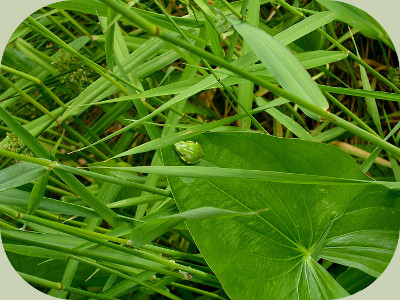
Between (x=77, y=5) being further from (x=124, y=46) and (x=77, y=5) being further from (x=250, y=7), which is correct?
(x=250, y=7)

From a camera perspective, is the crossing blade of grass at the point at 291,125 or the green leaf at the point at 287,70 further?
the crossing blade of grass at the point at 291,125

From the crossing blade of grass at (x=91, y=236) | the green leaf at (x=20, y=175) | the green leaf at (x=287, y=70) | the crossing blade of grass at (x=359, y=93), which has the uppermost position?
the green leaf at (x=287, y=70)

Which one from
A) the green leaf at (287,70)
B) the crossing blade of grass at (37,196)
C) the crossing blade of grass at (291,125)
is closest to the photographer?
the green leaf at (287,70)

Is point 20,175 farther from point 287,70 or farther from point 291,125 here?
point 291,125

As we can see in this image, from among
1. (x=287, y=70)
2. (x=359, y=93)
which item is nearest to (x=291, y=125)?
(x=359, y=93)

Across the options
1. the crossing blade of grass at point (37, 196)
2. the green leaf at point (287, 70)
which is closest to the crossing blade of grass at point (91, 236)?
the crossing blade of grass at point (37, 196)

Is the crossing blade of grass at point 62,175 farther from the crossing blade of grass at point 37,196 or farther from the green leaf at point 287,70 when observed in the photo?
the green leaf at point 287,70
